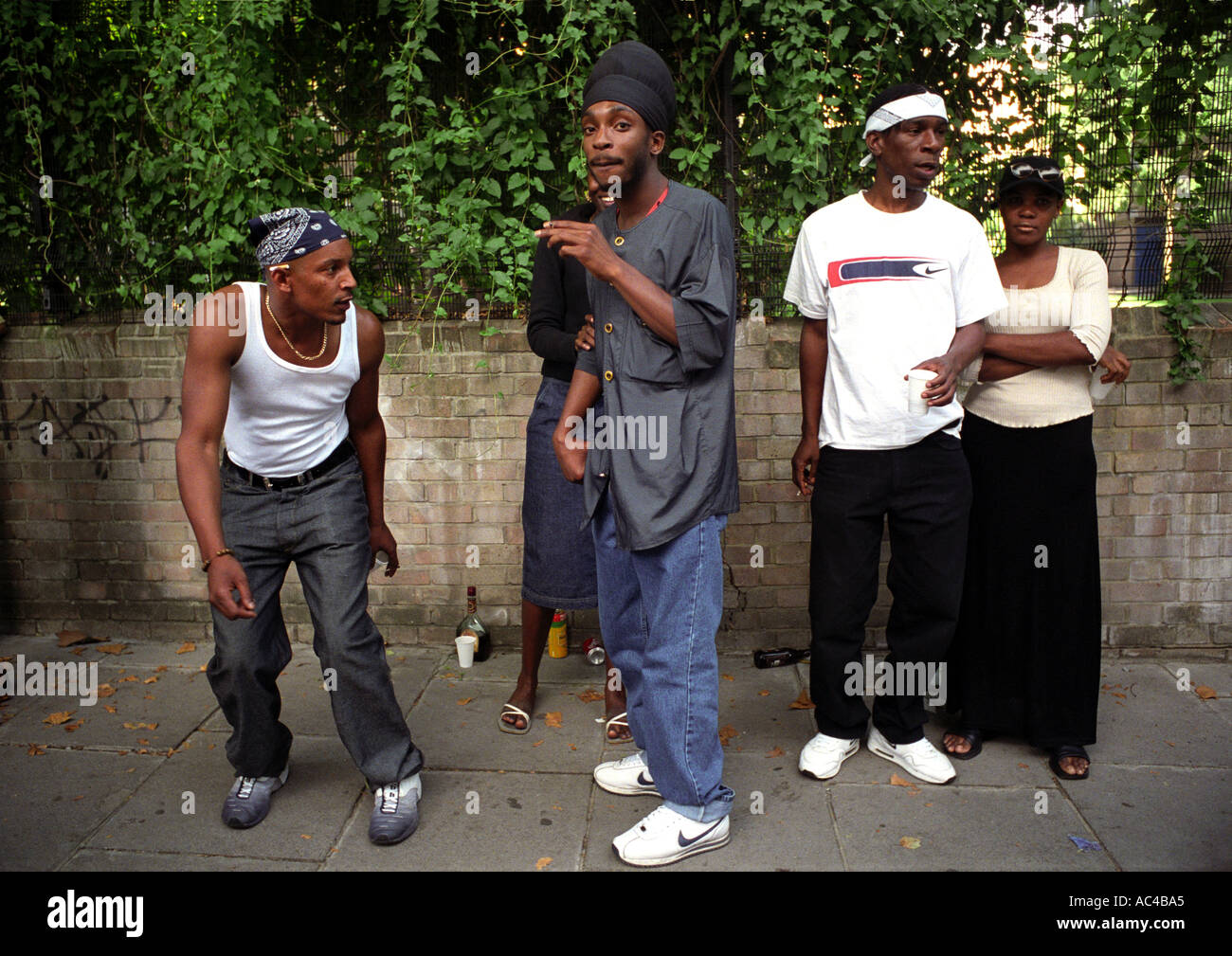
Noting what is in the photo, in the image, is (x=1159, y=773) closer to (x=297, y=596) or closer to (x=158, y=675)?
(x=297, y=596)

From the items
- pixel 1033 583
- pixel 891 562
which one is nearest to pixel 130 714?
pixel 891 562

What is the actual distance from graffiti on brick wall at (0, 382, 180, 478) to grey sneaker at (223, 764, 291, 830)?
2277 mm

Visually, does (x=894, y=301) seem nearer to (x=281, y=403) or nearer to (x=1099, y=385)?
(x=1099, y=385)

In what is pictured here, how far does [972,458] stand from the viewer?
4102mm

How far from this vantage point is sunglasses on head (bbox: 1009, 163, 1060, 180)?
12.8 feet

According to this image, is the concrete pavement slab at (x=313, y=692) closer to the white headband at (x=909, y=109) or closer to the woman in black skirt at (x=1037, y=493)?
the woman in black skirt at (x=1037, y=493)

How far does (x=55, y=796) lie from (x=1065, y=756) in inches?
147

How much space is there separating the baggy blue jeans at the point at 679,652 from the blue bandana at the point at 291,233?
1.22m

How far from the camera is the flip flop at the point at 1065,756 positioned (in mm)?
Answer: 3965

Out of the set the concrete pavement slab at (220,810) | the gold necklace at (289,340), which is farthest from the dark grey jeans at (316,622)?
the gold necklace at (289,340)

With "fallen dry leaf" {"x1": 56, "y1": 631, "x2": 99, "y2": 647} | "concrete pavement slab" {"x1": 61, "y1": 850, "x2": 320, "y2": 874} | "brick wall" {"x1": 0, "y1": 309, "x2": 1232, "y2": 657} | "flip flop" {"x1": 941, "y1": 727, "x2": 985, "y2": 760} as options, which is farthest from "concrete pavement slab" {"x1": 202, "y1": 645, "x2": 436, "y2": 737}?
"flip flop" {"x1": 941, "y1": 727, "x2": 985, "y2": 760}

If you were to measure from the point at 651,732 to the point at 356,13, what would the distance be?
3.83 metres

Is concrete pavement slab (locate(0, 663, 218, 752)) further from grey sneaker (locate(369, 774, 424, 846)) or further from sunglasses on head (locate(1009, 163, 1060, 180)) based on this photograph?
sunglasses on head (locate(1009, 163, 1060, 180))
